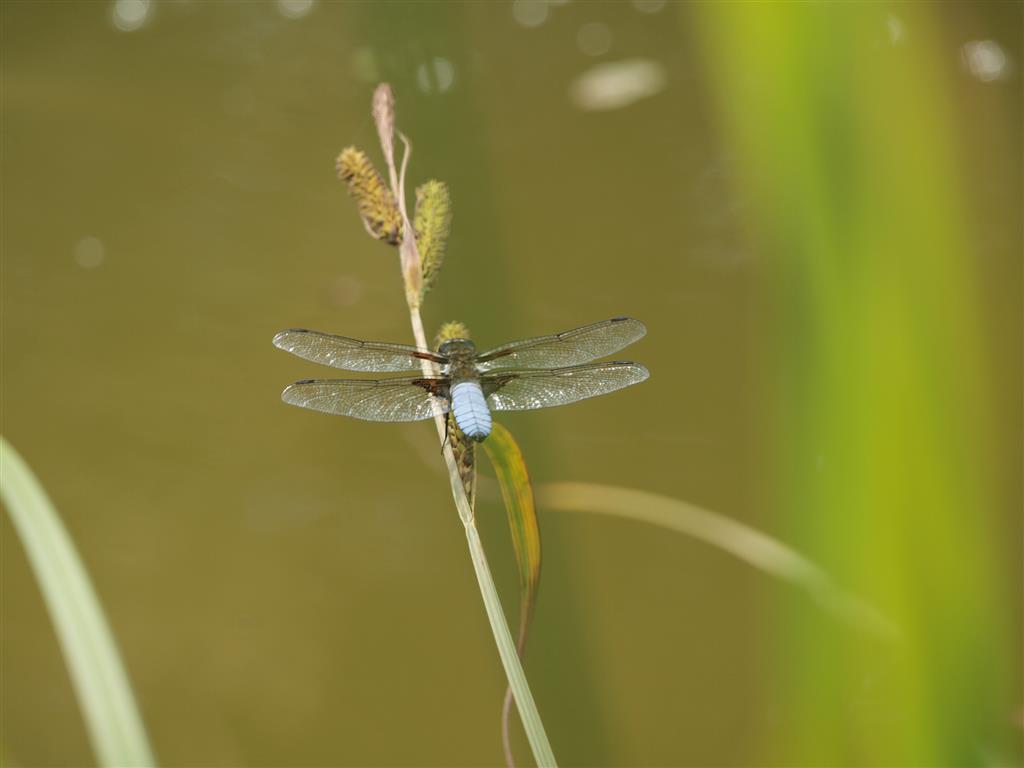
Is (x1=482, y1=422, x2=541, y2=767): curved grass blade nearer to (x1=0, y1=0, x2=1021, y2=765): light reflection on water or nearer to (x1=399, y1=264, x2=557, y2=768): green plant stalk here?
(x1=399, y1=264, x2=557, y2=768): green plant stalk

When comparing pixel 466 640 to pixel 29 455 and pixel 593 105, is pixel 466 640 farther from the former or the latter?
pixel 593 105

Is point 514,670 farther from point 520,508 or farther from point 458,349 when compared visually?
point 458,349

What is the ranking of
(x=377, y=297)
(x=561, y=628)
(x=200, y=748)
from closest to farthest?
(x=561, y=628), (x=200, y=748), (x=377, y=297)

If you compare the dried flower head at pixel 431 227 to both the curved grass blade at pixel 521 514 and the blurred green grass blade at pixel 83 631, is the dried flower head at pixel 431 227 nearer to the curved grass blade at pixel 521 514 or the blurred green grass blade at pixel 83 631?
the curved grass blade at pixel 521 514

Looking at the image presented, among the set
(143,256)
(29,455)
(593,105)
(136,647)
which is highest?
(593,105)

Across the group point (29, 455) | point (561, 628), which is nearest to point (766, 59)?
point (561, 628)

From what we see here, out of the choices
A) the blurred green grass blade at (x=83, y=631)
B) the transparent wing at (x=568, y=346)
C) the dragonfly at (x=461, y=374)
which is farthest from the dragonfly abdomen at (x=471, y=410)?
the blurred green grass blade at (x=83, y=631)
